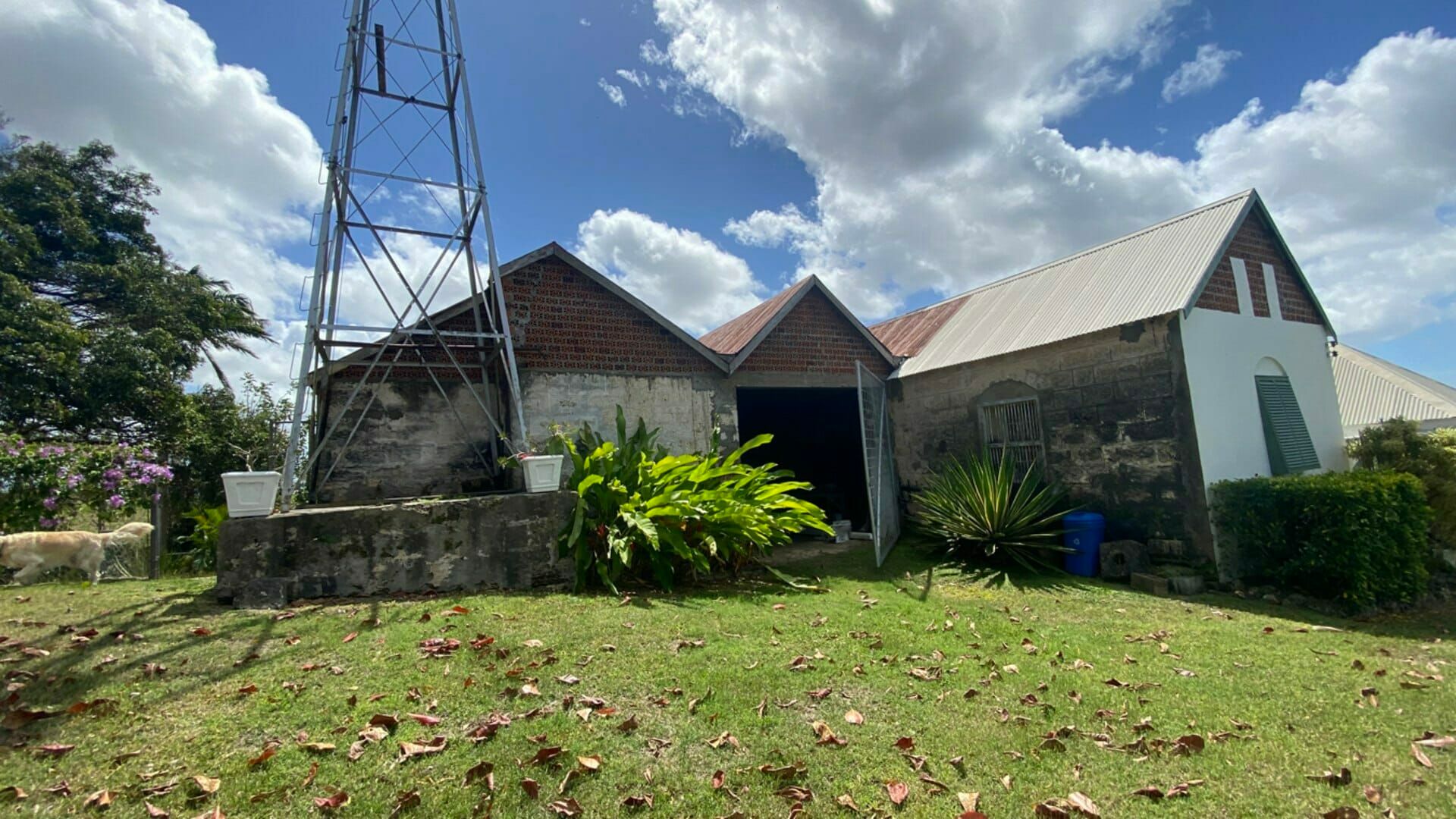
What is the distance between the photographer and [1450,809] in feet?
9.60

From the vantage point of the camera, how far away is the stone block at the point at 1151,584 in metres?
7.78

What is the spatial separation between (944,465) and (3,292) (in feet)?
57.9

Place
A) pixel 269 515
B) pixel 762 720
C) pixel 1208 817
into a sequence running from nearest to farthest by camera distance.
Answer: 1. pixel 1208 817
2. pixel 762 720
3. pixel 269 515

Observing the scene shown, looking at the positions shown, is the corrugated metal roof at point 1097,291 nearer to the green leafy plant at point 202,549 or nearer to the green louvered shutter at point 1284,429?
the green louvered shutter at point 1284,429

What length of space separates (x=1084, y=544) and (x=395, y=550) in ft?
27.3

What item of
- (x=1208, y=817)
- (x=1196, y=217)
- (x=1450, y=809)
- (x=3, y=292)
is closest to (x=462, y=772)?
(x=1208, y=817)

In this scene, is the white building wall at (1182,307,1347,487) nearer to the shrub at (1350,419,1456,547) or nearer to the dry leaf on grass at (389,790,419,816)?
the shrub at (1350,419,1456,547)

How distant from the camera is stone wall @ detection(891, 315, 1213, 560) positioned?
8.36 meters

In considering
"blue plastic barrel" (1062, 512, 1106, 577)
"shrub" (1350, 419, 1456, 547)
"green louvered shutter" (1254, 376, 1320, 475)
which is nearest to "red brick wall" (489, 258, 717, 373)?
"blue plastic barrel" (1062, 512, 1106, 577)

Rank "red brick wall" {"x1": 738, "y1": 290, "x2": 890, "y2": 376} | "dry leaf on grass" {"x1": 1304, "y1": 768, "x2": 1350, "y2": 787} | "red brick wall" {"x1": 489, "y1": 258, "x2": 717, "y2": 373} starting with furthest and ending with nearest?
"red brick wall" {"x1": 738, "y1": 290, "x2": 890, "y2": 376}
"red brick wall" {"x1": 489, "y1": 258, "x2": 717, "y2": 373}
"dry leaf on grass" {"x1": 1304, "y1": 768, "x2": 1350, "y2": 787}

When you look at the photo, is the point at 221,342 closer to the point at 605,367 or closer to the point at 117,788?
the point at 605,367

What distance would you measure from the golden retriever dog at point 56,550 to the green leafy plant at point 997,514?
967cm

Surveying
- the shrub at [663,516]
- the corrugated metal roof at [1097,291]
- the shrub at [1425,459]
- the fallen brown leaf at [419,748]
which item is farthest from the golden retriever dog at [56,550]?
the shrub at [1425,459]

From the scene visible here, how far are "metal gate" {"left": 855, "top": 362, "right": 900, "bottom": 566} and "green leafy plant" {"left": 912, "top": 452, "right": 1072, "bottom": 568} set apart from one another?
0.64m
